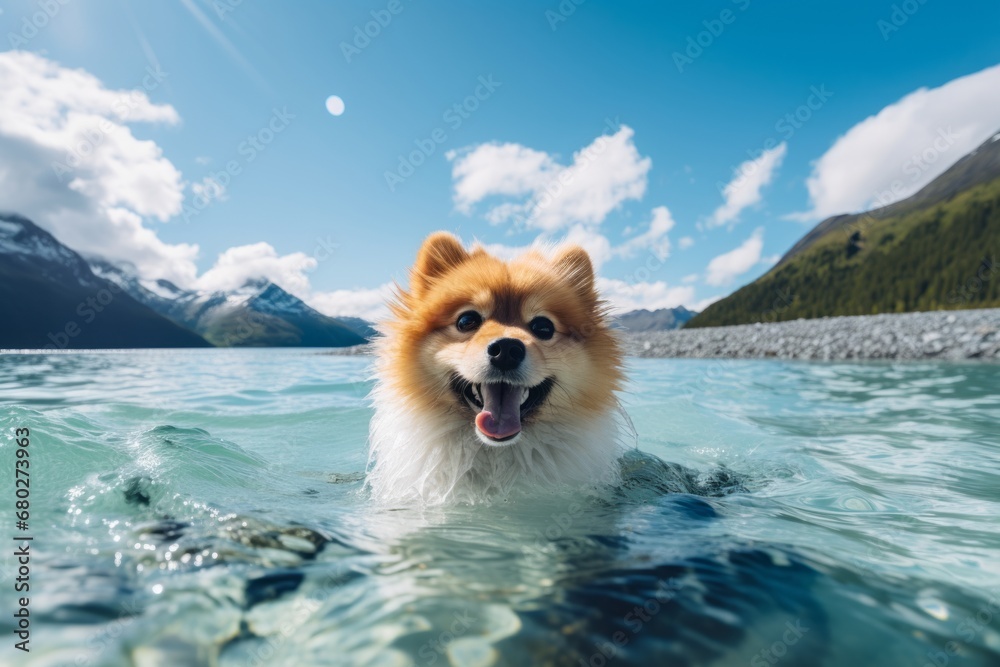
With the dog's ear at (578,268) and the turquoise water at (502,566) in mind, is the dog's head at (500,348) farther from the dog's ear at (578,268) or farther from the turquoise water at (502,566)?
the turquoise water at (502,566)

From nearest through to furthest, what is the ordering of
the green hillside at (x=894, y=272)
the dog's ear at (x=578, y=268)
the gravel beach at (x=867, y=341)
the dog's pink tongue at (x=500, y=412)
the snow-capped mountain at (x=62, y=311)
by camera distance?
the dog's pink tongue at (x=500, y=412) < the dog's ear at (x=578, y=268) < the gravel beach at (x=867, y=341) < the green hillside at (x=894, y=272) < the snow-capped mountain at (x=62, y=311)

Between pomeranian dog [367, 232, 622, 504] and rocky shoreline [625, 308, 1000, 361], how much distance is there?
10.1 metres

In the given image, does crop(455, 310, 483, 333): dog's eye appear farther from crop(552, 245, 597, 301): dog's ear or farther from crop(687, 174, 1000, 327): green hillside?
crop(687, 174, 1000, 327): green hillside

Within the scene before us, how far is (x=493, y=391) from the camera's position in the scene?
137 inches

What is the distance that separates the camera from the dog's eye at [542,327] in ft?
12.1

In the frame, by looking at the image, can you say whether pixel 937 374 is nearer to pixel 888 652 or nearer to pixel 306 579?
pixel 888 652

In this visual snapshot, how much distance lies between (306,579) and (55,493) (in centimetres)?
214

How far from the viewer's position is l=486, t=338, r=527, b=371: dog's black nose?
316 cm

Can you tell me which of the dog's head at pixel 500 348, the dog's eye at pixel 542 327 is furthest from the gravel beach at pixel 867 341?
the dog's eye at pixel 542 327

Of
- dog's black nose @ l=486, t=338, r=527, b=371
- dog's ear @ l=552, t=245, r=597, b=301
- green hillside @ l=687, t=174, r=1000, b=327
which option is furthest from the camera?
green hillside @ l=687, t=174, r=1000, b=327

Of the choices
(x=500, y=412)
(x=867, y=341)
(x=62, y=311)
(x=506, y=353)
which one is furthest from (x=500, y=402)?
(x=62, y=311)

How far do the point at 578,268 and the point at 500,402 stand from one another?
1299 millimetres

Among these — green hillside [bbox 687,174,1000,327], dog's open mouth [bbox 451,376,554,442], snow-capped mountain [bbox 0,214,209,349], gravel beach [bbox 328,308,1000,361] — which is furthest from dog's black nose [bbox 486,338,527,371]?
snow-capped mountain [bbox 0,214,209,349]

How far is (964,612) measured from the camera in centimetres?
193
